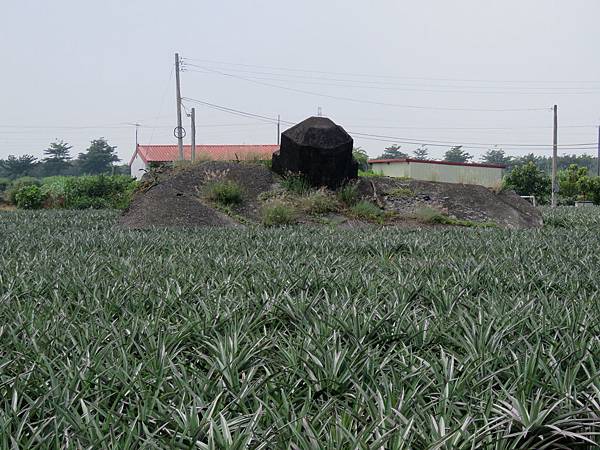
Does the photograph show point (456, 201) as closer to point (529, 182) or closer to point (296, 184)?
point (296, 184)

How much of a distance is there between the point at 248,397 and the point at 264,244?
467cm

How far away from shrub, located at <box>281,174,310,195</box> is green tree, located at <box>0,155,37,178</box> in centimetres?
7443

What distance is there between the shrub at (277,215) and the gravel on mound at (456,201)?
2.42m

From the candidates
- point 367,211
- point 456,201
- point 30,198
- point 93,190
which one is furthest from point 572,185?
point 367,211

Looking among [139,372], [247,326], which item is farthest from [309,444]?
[247,326]

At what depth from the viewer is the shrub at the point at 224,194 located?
498 inches

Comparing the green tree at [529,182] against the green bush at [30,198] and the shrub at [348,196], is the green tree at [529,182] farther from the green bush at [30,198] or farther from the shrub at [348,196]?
the shrub at [348,196]

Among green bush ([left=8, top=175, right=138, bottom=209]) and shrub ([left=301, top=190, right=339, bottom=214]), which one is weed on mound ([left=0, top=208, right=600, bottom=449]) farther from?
green bush ([left=8, top=175, right=138, bottom=209])

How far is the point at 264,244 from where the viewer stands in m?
6.79

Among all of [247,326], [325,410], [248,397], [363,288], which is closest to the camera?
[325,410]

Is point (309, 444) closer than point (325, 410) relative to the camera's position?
Yes

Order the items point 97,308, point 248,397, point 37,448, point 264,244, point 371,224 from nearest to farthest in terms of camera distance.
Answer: point 37,448 < point 248,397 < point 97,308 < point 264,244 < point 371,224

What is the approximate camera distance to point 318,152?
1358 cm

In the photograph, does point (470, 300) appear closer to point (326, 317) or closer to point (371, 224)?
point (326, 317)
